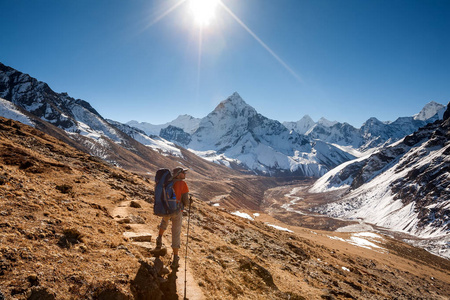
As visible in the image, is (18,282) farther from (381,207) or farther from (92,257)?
(381,207)

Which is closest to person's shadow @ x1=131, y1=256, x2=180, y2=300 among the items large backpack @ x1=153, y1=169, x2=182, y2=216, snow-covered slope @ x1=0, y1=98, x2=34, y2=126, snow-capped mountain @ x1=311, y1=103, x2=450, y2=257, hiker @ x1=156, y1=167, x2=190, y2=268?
hiker @ x1=156, y1=167, x2=190, y2=268

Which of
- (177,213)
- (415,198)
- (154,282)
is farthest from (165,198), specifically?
(415,198)

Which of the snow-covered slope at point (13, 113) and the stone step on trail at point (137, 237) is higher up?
the stone step on trail at point (137, 237)

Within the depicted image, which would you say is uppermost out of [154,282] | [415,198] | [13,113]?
[415,198]

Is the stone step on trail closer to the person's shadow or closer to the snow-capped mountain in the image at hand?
the person's shadow

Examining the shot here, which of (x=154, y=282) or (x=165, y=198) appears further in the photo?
(x=165, y=198)

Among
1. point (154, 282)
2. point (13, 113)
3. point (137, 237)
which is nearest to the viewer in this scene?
point (154, 282)

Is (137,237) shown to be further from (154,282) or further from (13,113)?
(13,113)

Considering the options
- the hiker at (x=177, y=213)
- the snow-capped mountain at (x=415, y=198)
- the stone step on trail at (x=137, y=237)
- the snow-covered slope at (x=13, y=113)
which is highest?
the snow-capped mountain at (x=415, y=198)

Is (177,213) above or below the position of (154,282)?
above

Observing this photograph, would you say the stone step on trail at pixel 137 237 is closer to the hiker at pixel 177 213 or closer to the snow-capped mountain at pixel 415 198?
the hiker at pixel 177 213

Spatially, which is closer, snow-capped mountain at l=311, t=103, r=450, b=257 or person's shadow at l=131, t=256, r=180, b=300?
person's shadow at l=131, t=256, r=180, b=300

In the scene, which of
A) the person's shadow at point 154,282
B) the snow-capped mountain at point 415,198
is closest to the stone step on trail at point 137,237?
the person's shadow at point 154,282

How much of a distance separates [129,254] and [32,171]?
48.9 ft
